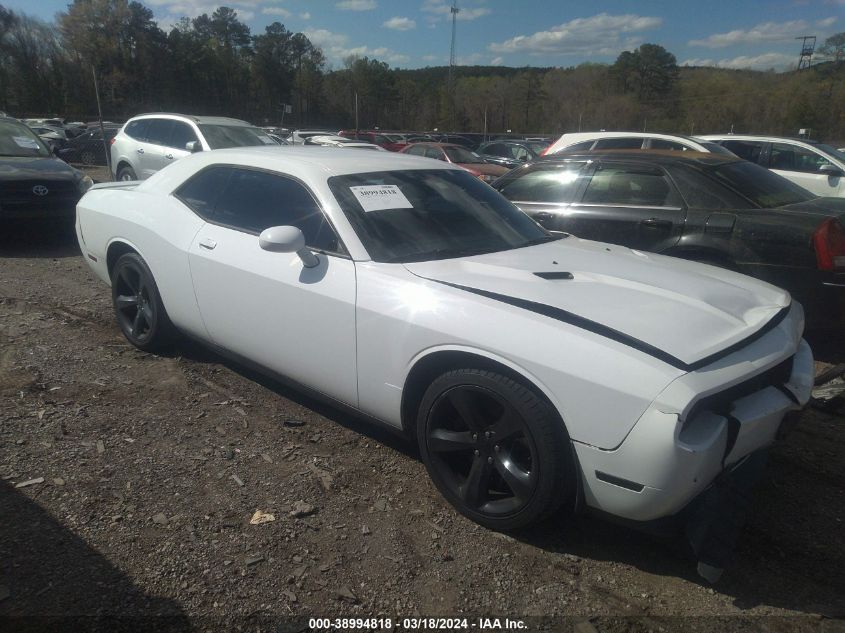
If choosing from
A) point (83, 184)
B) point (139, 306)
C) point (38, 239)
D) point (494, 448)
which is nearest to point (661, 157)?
point (494, 448)

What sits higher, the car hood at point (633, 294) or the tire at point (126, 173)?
the car hood at point (633, 294)

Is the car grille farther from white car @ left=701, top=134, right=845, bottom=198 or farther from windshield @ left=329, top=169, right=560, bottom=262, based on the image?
white car @ left=701, top=134, right=845, bottom=198

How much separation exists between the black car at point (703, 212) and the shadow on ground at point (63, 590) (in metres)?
4.45

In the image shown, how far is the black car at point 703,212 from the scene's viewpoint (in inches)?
172

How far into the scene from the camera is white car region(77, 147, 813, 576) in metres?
2.12

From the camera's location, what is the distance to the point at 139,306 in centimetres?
425

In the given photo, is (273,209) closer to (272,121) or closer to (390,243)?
(390,243)

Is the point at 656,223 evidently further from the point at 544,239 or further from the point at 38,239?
the point at 38,239

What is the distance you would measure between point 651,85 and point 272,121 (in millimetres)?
37181

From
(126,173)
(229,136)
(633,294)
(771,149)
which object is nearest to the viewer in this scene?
(633,294)

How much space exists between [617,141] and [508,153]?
943 centimetres

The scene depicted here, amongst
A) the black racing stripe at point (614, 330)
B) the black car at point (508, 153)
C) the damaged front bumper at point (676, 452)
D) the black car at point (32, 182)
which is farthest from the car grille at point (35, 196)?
the black car at point (508, 153)

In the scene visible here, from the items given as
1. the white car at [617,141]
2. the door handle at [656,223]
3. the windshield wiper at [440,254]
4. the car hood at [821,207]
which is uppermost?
the white car at [617,141]

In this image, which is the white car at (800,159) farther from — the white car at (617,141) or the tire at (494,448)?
the tire at (494,448)
